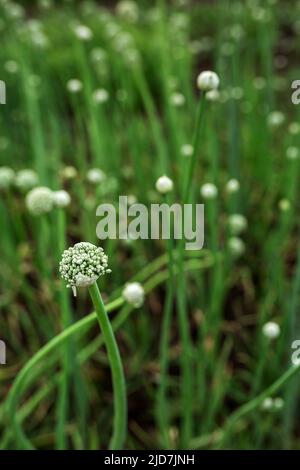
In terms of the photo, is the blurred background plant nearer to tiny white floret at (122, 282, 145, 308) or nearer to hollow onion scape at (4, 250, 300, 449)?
hollow onion scape at (4, 250, 300, 449)

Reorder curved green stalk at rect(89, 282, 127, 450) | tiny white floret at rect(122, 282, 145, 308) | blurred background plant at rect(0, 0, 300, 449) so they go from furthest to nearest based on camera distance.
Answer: blurred background plant at rect(0, 0, 300, 449)
tiny white floret at rect(122, 282, 145, 308)
curved green stalk at rect(89, 282, 127, 450)

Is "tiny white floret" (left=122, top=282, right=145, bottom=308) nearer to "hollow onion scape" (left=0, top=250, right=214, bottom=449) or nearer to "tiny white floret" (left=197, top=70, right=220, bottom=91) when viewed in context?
"hollow onion scape" (left=0, top=250, right=214, bottom=449)

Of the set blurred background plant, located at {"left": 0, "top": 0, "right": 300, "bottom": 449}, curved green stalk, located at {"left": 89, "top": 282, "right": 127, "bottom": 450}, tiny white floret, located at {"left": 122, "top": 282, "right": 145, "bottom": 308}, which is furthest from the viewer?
blurred background plant, located at {"left": 0, "top": 0, "right": 300, "bottom": 449}

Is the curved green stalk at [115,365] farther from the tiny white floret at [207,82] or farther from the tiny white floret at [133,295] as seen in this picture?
the tiny white floret at [207,82]

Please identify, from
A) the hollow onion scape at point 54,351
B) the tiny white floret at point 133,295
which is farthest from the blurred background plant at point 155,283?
the tiny white floret at point 133,295

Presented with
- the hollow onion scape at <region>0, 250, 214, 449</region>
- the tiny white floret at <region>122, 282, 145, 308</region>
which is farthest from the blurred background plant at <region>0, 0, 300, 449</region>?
the tiny white floret at <region>122, 282, 145, 308</region>

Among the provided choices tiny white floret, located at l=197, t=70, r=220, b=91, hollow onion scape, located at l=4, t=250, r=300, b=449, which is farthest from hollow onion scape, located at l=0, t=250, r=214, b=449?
tiny white floret, located at l=197, t=70, r=220, b=91

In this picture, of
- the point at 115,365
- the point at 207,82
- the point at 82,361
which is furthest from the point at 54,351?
the point at 207,82

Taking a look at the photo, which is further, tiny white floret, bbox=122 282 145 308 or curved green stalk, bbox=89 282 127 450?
tiny white floret, bbox=122 282 145 308

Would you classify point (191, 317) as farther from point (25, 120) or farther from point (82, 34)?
point (25, 120)

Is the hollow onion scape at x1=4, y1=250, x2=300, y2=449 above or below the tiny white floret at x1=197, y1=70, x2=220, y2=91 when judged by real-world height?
below

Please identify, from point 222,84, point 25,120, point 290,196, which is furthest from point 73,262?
point 25,120
